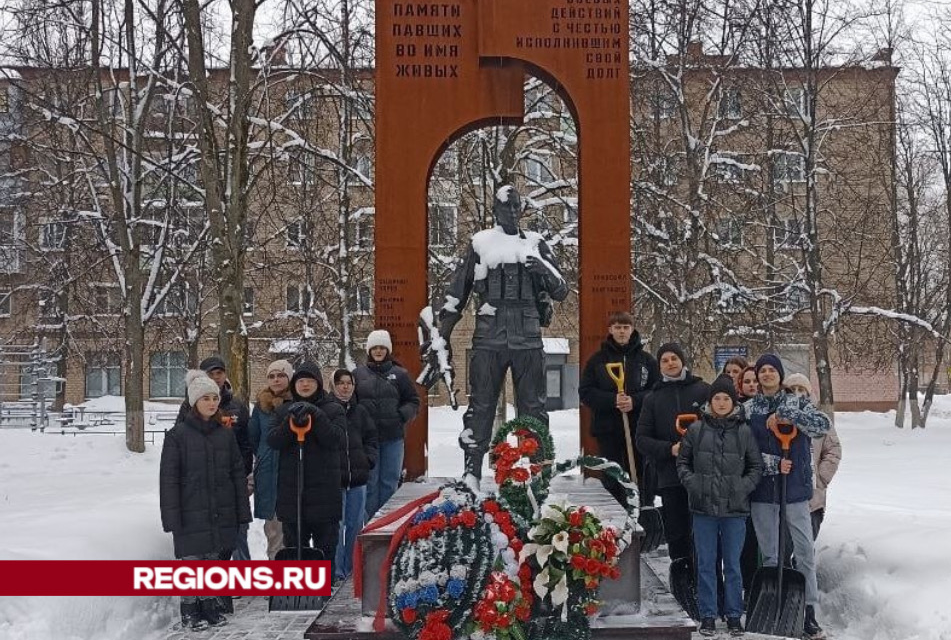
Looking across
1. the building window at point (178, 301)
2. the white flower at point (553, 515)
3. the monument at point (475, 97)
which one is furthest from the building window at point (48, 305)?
the white flower at point (553, 515)

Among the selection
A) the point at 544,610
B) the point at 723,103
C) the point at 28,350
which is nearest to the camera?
the point at 544,610

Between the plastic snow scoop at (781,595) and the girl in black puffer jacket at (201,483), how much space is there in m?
3.33

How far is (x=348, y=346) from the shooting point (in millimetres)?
15688

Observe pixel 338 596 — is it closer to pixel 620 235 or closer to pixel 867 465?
pixel 620 235

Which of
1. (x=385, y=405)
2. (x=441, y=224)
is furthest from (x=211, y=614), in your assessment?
(x=441, y=224)

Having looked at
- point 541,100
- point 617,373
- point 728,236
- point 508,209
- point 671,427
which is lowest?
point 671,427

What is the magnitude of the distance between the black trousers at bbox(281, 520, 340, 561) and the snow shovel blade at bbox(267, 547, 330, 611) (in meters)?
0.10

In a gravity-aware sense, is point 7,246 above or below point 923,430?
above

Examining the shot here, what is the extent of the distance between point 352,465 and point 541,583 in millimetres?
3113

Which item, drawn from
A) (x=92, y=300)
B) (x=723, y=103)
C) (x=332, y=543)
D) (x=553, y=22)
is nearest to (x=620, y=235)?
(x=553, y=22)

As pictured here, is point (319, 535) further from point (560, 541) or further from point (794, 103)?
point (794, 103)

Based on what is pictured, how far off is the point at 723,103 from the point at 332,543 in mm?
14326

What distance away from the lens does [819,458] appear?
6.16 m

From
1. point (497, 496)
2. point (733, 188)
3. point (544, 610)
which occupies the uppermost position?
point (733, 188)
